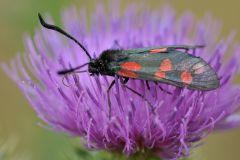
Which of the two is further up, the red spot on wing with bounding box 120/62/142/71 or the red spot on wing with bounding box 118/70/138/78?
the red spot on wing with bounding box 120/62/142/71

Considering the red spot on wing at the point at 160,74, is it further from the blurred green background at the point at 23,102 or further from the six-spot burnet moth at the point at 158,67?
the blurred green background at the point at 23,102

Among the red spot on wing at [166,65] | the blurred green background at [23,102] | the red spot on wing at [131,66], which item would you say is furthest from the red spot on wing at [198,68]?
the blurred green background at [23,102]

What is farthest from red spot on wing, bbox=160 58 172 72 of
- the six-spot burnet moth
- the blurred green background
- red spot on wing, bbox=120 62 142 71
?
the blurred green background

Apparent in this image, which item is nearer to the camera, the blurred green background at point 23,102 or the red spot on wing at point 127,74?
the red spot on wing at point 127,74

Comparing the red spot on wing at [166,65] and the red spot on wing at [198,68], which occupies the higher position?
the red spot on wing at [166,65]

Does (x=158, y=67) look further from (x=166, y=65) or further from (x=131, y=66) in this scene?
(x=131, y=66)

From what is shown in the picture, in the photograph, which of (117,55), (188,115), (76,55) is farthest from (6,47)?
(188,115)

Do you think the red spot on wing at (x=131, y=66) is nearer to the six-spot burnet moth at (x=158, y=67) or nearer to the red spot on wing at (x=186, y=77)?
the six-spot burnet moth at (x=158, y=67)

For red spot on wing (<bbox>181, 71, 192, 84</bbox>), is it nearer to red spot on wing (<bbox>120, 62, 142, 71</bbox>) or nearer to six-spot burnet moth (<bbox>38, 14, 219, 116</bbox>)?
six-spot burnet moth (<bbox>38, 14, 219, 116</bbox>)
